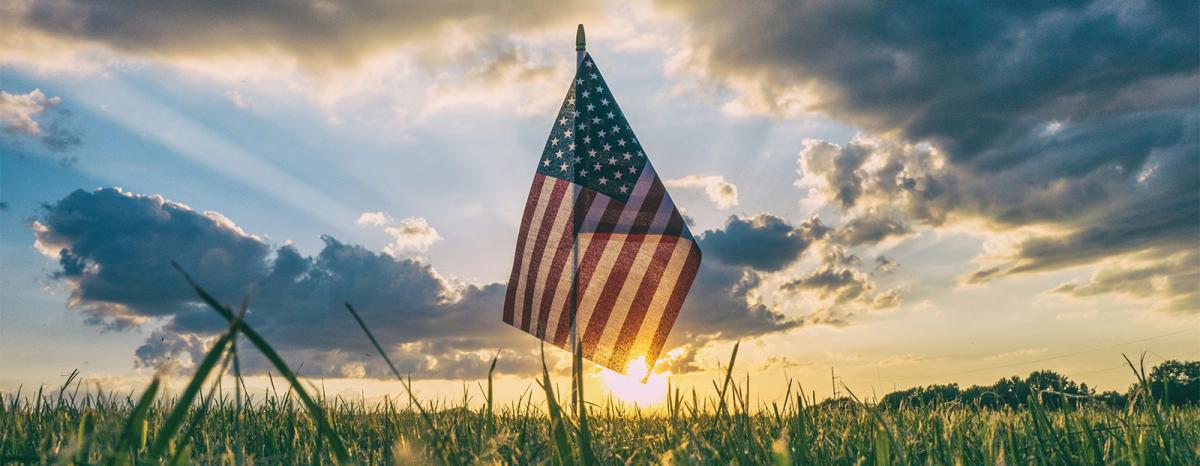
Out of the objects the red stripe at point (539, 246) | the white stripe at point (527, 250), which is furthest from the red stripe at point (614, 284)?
the white stripe at point (527, 250)

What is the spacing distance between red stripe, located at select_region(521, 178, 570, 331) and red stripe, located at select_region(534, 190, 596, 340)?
19 centimetres

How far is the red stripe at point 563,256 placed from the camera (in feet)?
33.5

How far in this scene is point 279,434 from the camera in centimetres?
455

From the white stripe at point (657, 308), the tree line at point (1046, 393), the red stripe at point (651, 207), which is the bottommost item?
the tree line at point (1046, 393)

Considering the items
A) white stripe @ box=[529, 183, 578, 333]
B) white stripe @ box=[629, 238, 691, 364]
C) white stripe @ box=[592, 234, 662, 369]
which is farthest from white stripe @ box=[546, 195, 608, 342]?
white stripe @ box=[629, 238, 691, 364]

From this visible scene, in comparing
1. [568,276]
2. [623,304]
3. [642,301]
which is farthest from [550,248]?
[642,301]

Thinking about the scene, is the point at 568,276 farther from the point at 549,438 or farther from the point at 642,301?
the point at 549,438

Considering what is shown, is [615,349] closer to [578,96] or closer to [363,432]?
[578,96]

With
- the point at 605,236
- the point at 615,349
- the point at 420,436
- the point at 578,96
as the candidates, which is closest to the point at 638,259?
the point at 605,236

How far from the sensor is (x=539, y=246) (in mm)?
10391

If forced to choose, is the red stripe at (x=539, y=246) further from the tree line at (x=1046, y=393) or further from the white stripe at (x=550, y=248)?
the tree line at (x=1046, y=393)

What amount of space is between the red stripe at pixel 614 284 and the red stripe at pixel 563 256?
421 millimetres

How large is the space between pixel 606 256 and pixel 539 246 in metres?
0.87

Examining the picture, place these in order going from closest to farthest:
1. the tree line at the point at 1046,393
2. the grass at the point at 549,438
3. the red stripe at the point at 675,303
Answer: the grass at the point at 549,438 < the tree line at the point at 1046,393 < the red stripe at the point at 675,303
